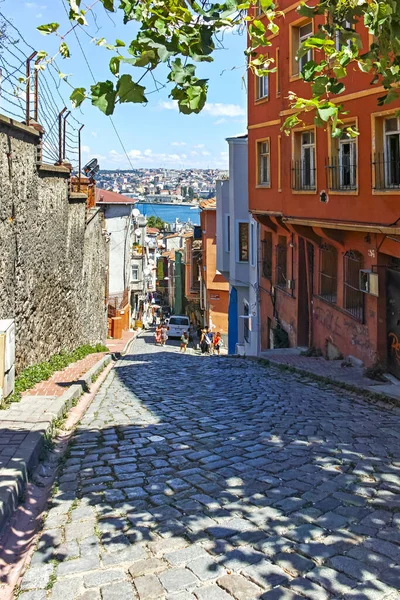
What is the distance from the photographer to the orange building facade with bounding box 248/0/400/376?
11.3 meters

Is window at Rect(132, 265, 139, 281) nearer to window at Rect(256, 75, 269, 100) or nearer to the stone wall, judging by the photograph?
the stone wall

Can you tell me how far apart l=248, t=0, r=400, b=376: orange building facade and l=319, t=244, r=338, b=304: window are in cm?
3

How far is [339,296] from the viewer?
46.7 ft

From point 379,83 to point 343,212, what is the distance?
2763 mm

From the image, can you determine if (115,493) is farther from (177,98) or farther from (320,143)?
(320,143)

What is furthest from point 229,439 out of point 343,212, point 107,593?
point 343,212

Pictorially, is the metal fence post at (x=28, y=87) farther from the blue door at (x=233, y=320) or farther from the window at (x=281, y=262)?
the blue door at (x=233, y=320)

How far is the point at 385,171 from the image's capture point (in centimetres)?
1113

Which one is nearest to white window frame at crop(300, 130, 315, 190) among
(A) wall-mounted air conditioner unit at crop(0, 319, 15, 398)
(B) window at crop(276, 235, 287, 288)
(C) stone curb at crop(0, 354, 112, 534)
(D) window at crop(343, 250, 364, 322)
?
(D) window at crop(343, 250, 364, 322)

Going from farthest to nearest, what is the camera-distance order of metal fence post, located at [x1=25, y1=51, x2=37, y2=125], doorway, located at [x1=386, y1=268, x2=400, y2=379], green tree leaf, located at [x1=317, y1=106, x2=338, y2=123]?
doorway, located at [x1=386, y1=268, x2=400, y2=379], metal fence post, located at [x1=25, y1=51, x2=37, y2=125], green tree leaf, located at [x1=317, y1=106, x2=338, y2=123]

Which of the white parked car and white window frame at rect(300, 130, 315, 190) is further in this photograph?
the white parked car

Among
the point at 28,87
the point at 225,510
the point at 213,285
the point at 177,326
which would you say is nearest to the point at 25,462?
the point at 225,510

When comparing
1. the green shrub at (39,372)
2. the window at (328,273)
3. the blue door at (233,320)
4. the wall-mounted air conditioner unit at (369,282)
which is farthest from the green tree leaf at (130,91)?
the blue door at (233,320)

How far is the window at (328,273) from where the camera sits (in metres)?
14.8
